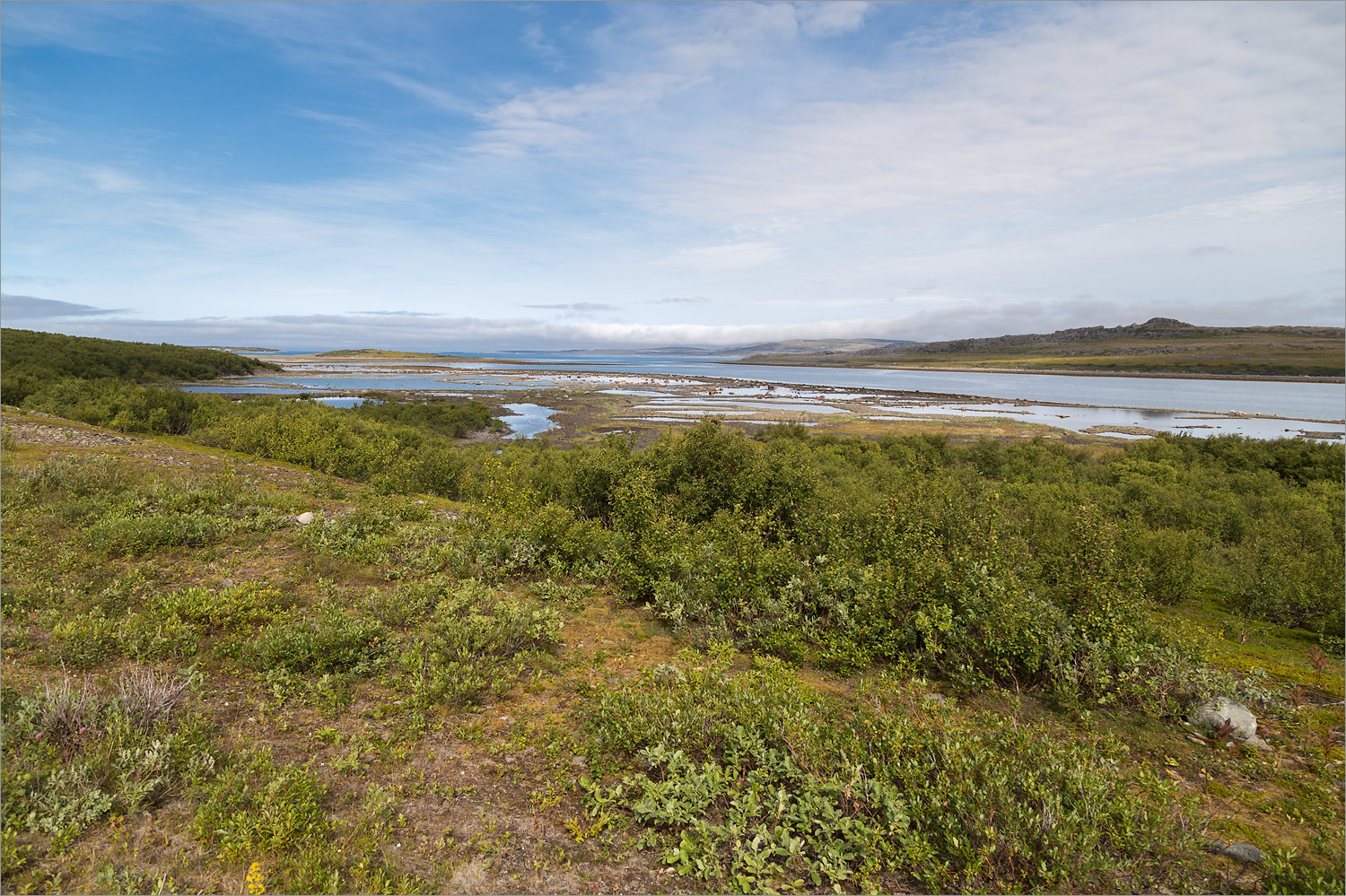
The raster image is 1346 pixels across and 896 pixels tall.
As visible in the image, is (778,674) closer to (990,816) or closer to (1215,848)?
(990,816)

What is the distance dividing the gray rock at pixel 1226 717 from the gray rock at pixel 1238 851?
2.32 m

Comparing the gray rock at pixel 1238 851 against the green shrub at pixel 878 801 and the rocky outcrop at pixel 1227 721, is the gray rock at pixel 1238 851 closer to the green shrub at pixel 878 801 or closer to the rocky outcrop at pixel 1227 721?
the green shrub at pixel 878 801

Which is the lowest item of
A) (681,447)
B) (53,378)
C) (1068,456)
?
(1068,456)

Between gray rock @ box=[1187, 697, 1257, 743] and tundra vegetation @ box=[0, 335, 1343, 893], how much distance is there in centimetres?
22

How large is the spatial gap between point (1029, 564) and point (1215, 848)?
5.16 metres

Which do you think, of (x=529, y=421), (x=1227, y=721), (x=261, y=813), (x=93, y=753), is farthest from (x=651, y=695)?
(x=529, y=421)

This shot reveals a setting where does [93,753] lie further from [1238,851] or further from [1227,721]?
[1227,721]

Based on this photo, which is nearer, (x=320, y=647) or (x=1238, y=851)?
(x=1238, y=851)

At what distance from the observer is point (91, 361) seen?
7594cm

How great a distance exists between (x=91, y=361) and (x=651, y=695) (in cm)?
10835

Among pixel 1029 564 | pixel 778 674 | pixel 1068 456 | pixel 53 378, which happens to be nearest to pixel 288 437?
pixel 778 674

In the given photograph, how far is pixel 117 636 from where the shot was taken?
7.22 meters

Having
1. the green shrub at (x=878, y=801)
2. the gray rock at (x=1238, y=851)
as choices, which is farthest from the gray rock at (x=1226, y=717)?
the gray rock at (x=1238, y=851)

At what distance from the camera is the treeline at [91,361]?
50.3m
